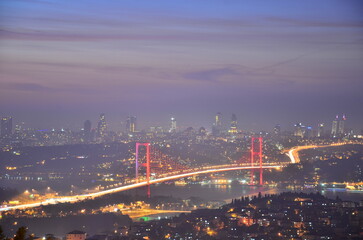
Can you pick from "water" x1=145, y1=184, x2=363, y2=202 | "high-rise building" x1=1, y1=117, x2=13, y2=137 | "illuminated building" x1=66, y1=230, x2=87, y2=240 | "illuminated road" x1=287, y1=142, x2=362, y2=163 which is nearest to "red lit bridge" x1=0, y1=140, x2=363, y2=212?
"illuminated road" x1=287, y1=142, x2=362, y2=163

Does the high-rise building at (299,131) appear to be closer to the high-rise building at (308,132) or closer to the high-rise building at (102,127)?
the high-rise building at (308,132)

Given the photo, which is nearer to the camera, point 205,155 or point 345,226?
point 345,226

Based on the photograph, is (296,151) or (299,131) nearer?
(296,151)

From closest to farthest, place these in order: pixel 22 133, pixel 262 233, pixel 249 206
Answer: pixel 262 233 → pixel 249 206 → pixel 22 133

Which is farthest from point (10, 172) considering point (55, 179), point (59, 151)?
point (59, 151)

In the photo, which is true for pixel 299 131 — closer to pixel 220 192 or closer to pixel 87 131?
pixel 87 131

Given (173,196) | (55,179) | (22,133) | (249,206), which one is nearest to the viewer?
(249,206)

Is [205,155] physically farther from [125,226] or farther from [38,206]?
[125,226]

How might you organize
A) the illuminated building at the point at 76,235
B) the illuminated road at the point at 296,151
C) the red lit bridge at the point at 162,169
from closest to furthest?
the illuminated building at the point at 76,235 < the red lit bridge at the point at 162,169 < the illuminated road at the point at 296,151

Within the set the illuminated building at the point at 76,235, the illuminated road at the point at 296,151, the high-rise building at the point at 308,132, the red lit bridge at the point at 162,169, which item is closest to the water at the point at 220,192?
the red lit bridge at the point at 162,169

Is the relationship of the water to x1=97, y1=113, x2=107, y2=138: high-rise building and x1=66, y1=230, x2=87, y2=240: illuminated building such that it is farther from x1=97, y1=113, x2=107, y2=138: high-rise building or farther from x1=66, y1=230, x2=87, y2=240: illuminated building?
x1=97, y1=113, x2=107, y2=138: high-rise building

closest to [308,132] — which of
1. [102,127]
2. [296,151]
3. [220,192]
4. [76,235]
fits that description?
[296,151]
